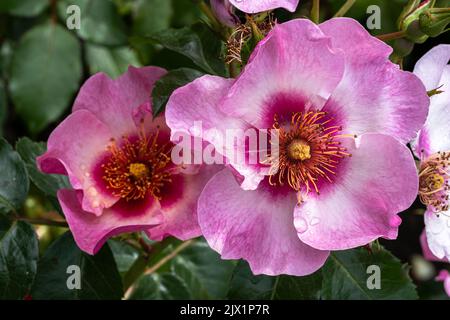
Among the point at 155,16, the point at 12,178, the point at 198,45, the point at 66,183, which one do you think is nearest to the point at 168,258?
the point at 66,183

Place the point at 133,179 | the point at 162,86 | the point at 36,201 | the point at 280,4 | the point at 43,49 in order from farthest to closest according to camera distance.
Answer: the point at 36,201, the point at 43,49, the point at 133,179, the point at 162,86, the point at 280,4

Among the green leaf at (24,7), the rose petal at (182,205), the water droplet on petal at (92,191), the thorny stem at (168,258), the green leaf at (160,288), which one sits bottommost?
the green leaf at (160,288)

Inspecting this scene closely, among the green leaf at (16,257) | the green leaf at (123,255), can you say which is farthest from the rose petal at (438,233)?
the green leaf at (123,255)

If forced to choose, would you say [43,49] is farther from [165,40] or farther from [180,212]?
[180,212]

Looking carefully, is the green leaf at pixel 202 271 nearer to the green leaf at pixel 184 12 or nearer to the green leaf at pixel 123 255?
the green leaf at pixel 123 255
